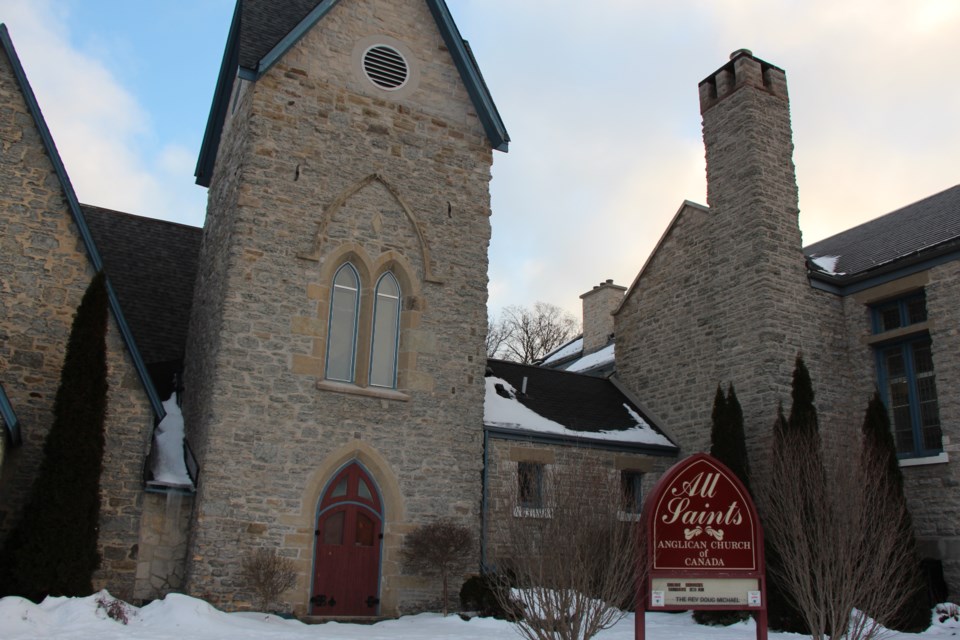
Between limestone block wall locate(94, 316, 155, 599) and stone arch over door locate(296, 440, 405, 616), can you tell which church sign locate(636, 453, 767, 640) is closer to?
stone arch over door locate(296, 440, 405, 616)

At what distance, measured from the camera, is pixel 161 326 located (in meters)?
18.6

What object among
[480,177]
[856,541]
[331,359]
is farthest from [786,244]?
[331,359]

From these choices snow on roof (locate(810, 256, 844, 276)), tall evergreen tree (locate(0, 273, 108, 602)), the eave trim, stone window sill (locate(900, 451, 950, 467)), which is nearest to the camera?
tall evergreen tree (locate(0, 273, 108, 602))

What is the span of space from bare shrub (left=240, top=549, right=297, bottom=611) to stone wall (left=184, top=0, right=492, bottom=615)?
18cm

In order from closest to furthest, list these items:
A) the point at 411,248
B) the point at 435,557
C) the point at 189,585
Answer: the point at 189,585
the point at 435,557
the point at 411,248

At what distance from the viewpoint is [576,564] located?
30.7ft

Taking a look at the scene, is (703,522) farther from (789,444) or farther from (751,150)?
(751,150)

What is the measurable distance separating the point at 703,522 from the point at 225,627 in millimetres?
6897

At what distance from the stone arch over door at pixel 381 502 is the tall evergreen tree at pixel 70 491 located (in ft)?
10.5

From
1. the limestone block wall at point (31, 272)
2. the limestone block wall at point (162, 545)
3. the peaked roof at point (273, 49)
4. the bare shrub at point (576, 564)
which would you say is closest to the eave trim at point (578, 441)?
the limestone block wall at point (162, 545)

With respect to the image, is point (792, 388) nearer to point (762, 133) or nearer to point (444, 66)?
point (762, 133)

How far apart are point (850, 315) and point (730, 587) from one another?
449 inches

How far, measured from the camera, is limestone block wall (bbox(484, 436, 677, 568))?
16120 mm

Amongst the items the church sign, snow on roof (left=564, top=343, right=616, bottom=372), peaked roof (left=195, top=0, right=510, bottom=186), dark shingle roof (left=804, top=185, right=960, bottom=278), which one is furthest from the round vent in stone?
the church sign
